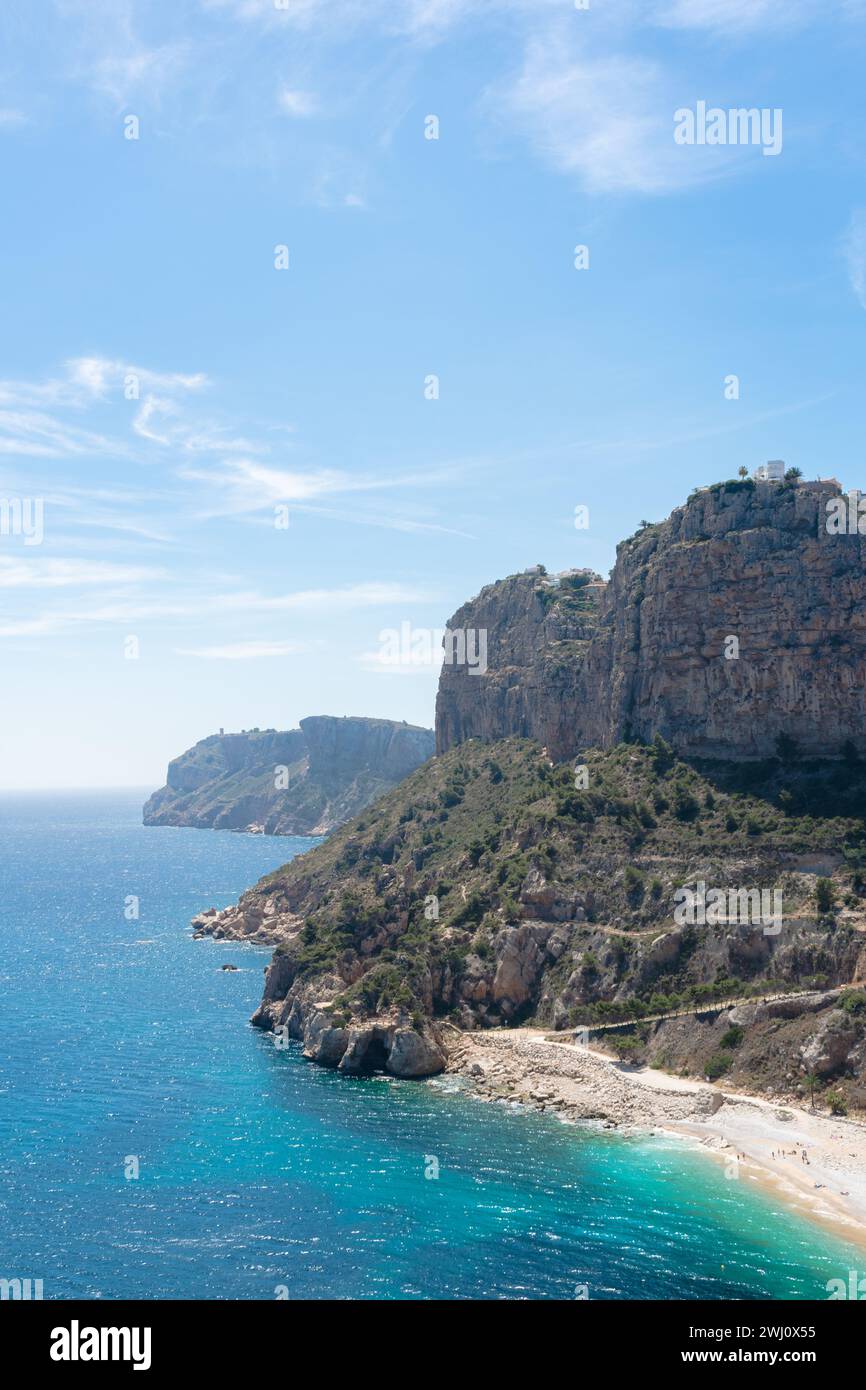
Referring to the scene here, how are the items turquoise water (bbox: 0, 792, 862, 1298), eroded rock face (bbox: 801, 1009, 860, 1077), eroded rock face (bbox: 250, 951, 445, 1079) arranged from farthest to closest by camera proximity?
eroded rock face (bbox: 250, 951, 445, 1079) → eroded rock face (bbox: 801, 1009, 860, 1077) → turquoise water (bbox: 0, 792, 862, 1298)

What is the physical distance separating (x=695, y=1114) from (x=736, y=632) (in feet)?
142

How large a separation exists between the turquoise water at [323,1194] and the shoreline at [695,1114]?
178 centimetres

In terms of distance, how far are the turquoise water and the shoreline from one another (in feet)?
5.85

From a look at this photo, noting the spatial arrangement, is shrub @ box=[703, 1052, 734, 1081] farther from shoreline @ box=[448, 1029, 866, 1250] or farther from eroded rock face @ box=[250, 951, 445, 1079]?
eroded rock face @ box=[250, 951, 445, 1079]

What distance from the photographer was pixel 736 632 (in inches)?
3511

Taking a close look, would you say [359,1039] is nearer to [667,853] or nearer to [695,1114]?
[695,1114]

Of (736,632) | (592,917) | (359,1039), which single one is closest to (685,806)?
(592,917)

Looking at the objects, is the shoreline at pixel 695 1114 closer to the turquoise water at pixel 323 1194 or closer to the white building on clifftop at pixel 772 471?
the turquoise water at pixel 323 1194

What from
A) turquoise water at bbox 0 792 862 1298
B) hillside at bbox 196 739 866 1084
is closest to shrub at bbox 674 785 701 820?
hillside at bbox 196 739 866 1084

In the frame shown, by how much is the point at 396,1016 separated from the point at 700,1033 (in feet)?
65.6

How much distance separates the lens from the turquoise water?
133ft

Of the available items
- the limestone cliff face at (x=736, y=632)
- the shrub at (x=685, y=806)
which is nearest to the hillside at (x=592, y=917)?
the shrub at (x=685, y=806)
